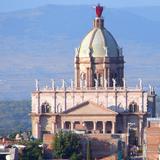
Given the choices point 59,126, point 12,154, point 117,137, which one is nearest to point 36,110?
point 59,126

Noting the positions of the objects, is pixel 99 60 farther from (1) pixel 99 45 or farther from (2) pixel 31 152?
(2) pixel 31 152

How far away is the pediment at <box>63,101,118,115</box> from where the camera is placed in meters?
114

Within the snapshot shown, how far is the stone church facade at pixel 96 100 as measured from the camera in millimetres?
114500

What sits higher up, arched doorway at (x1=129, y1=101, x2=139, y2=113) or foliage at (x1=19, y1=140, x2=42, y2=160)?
arched doorway at (x1=129, y1=101, x2=139, y2=113)

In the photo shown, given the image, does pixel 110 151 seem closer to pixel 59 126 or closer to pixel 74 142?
pixel 74 142

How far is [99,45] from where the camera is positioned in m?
120

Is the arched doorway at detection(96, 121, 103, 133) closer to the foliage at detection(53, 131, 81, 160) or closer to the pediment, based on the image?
the pediment

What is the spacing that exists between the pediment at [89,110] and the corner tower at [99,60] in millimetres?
4362

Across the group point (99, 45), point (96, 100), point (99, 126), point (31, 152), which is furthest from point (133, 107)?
point (31, 152)

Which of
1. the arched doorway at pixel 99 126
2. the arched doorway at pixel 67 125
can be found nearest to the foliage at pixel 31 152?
the arched doorway at pixel 99 126

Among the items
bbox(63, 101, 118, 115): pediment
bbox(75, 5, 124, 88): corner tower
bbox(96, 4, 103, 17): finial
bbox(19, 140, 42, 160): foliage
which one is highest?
bbox(96, 4, 103, 17): finial

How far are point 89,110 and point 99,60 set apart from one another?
A: 670 cm

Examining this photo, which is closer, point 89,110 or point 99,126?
point 89,110

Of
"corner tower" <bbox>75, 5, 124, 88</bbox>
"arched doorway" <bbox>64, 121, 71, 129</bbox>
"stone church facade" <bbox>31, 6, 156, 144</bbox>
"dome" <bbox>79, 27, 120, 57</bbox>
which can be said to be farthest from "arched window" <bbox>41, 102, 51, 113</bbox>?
"dome" <bbox>79, 27, 120, 57</bbox>
